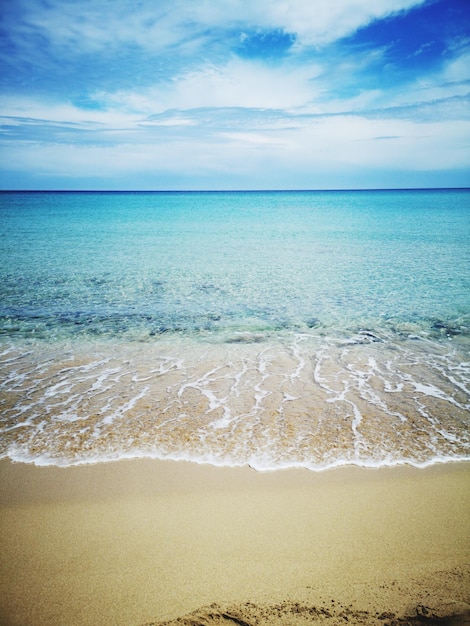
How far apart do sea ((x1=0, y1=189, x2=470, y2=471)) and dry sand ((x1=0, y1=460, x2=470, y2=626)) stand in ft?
1.48

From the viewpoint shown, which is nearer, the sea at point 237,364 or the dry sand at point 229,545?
the dry sand at point 229,545

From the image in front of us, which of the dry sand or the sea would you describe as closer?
the dry sand

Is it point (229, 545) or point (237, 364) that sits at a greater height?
point (229, 545)

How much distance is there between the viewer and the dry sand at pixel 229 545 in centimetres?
284

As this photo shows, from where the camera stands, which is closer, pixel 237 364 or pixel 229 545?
pixel 229 545

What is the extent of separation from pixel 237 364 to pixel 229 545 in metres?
4.61

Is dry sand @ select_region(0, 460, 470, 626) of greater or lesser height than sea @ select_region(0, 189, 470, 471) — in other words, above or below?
above

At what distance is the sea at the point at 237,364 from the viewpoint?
5.19 metres

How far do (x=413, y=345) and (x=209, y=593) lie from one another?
7.67 m

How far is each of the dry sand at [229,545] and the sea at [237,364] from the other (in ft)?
1.48

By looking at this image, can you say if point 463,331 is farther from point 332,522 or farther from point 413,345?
point 332,522

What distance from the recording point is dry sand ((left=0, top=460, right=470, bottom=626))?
9.33 feet

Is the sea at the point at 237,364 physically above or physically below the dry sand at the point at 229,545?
below

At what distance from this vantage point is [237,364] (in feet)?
26.1
